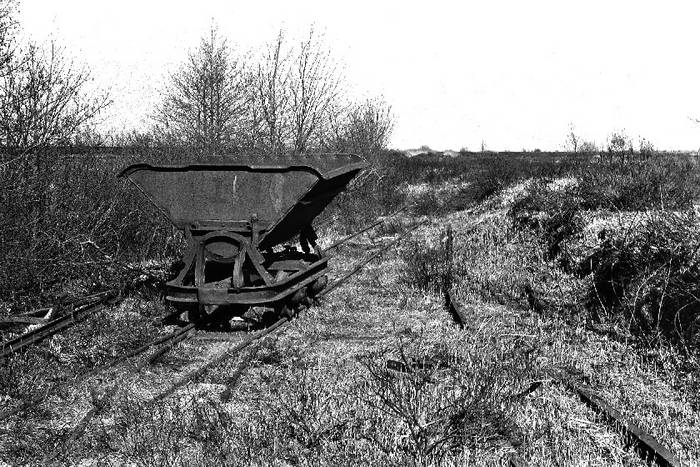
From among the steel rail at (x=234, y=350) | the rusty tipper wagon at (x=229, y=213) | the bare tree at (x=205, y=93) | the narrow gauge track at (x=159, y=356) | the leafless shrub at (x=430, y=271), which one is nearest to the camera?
the narrow gauge track at (x=159, y=356)

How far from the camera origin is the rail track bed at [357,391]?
4.33 meters

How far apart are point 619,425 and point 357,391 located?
6.75ft

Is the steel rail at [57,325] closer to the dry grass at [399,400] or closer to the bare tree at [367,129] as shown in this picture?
the dry grass at [399,400]

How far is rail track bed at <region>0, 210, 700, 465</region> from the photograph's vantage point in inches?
170

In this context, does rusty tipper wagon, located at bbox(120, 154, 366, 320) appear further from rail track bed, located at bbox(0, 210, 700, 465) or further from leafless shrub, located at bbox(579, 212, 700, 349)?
leafless shrub, located at bbox(579, 212, 700, 349)

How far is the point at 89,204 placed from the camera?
10336 mm

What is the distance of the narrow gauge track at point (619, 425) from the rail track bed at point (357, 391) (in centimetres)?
4

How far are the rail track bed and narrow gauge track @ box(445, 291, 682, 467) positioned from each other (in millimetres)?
44

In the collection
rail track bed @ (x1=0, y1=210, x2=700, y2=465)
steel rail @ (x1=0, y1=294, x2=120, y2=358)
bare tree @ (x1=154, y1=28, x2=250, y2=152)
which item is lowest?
rail track bed @ (x1=0, y1=210, x2=700, y2=465)

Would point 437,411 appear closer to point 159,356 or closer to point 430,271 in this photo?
point 159,356

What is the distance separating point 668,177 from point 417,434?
29.8ft

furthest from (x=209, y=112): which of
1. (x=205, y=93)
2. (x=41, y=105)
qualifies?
(x=41, y=105)

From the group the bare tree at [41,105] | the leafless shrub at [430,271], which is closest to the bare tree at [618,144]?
the leafless shrub at [430,271]

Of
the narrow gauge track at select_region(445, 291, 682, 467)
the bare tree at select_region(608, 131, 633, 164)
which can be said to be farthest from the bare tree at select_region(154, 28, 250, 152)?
the narrow gauge track at select_region(445, 291, 682, 467)
